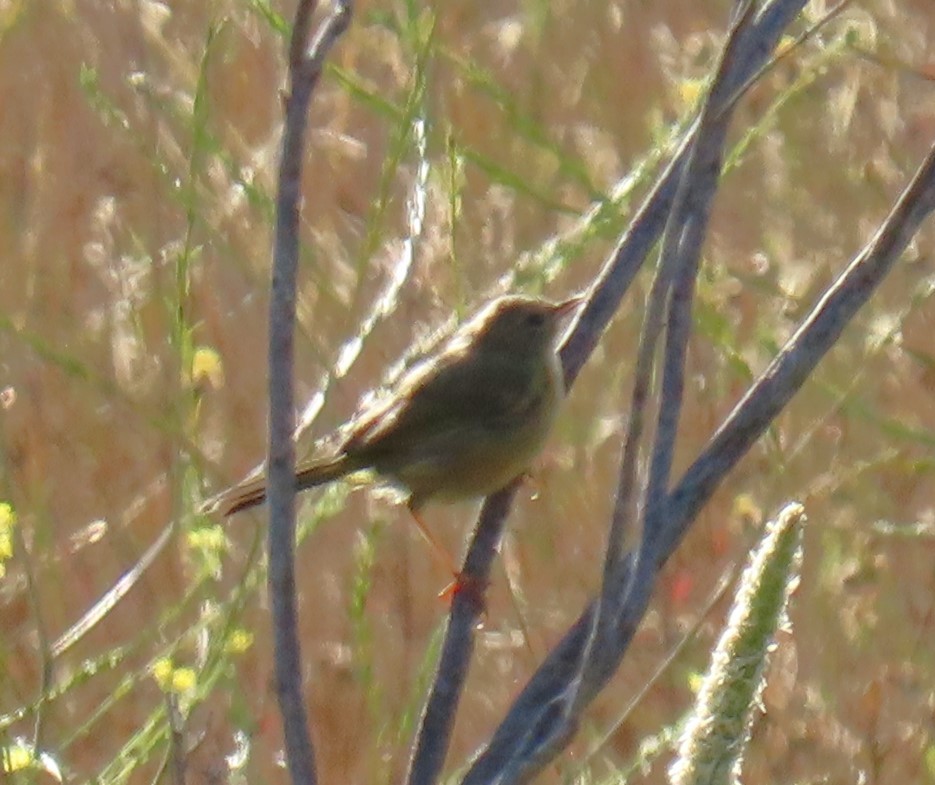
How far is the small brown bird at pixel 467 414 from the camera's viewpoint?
2961 millimetres

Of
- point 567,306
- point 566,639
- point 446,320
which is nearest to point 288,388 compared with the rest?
point 566,639

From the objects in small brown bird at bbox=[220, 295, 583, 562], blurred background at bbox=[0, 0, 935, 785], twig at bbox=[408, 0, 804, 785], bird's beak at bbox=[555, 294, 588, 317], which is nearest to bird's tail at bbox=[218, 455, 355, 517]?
small brown bird at bbox=[220, 295, 583, 562]

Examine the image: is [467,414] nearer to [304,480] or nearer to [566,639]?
[304,480]

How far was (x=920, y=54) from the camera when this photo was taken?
12.0ft

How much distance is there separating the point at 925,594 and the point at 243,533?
Answer: 5.46ft

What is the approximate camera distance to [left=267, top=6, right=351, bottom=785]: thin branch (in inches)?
48.4

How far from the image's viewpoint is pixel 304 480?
287 cm

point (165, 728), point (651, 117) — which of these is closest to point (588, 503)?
point (651, 117)

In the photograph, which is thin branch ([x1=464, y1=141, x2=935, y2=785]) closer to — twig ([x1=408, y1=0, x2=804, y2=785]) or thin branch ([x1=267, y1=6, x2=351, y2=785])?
twig ([x1=408, y1=0, x2=804, y2=785])

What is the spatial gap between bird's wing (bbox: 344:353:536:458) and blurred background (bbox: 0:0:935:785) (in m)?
0.13

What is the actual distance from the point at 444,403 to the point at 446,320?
0.21 m

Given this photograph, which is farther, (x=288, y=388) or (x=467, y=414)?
(x=467, y=414)

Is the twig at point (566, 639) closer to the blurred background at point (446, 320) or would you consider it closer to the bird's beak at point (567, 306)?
the bird's beak at point (567, 306)

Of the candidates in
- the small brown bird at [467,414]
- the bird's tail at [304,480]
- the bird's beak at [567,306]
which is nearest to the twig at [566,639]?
the bird's tail at [304,480]
